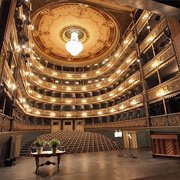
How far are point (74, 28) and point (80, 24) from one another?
1.20 metres

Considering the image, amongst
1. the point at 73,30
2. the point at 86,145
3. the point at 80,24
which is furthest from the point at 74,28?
the point at 86,145

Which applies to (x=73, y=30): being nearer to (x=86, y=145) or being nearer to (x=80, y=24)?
(x=80, y=24)

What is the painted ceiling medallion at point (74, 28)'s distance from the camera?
1831 cm

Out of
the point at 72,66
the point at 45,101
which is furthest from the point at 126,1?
the point at 72,66

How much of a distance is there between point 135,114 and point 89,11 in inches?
580

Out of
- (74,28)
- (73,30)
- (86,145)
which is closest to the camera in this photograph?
(86,145)

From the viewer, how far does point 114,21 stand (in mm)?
19578

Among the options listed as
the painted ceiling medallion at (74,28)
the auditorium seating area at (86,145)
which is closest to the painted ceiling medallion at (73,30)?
the painted ceiling medallion at (74,28)

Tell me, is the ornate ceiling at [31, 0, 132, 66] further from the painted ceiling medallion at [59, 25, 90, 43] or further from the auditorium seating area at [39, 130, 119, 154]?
the auditorium seating area at [39, 130, 119, 154]

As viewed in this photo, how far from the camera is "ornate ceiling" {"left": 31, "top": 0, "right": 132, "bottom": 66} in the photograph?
682 inches

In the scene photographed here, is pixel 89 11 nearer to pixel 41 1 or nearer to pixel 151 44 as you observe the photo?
pixel 41 1

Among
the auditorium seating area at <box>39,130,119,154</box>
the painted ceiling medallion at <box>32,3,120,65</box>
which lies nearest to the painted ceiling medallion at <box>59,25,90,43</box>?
the painted ceiling medallion at <box>32,3,120,65</box>

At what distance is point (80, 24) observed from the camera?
2036 centimetres

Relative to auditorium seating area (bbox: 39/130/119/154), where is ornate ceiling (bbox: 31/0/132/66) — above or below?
above
